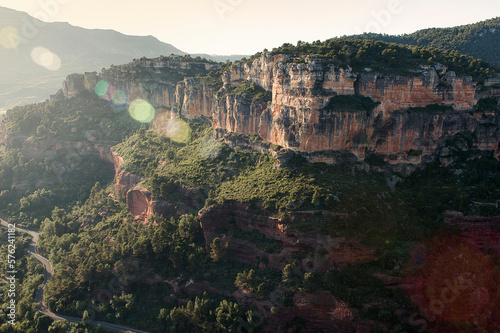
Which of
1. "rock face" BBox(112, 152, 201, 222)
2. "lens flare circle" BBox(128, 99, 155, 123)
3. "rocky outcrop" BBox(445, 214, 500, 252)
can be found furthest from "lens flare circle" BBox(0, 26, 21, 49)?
"rocky outcrop" BBox(445, 214, 500, 252)

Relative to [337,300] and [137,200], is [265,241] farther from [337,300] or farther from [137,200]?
[137,200]

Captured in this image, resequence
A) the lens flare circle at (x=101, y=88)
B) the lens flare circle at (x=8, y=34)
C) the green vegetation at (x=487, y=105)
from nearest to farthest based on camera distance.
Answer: the green vegetation at (x=487, y=105), the lens flare circle at (x=101, y=88), the lens flare circle at (x=8, y=34)

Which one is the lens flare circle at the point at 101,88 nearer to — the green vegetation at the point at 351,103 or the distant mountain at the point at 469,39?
the green vegetation at the point at 351,103

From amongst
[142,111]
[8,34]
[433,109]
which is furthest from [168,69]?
[8,34]

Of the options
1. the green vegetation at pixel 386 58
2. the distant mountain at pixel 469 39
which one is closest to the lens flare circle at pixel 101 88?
the green vegetation at pixel 386 58

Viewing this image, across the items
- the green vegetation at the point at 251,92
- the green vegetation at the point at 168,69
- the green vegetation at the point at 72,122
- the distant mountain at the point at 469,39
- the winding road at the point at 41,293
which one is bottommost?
the winding road at the point at 41,293

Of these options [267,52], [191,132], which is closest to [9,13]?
[191,132]

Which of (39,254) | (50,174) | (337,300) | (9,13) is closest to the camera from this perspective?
(337,300)

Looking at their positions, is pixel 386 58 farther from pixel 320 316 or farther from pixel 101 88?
pixel 101 88
